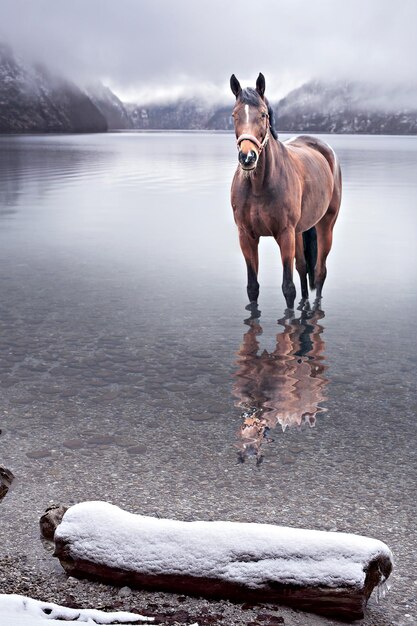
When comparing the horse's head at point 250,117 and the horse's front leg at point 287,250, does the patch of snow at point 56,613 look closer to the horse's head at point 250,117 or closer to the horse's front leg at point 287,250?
the horse's head at point 250,117

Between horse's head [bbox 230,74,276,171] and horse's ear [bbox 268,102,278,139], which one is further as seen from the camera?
horse's ear [bbox 268,102,278,139]

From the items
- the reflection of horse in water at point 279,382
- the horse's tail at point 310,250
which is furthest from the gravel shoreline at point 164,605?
the horse's tail at point 310,250

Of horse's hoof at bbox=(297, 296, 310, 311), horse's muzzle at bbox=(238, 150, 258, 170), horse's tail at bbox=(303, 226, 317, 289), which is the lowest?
horse's hoof at bbox=(297, 296, 310, 311)

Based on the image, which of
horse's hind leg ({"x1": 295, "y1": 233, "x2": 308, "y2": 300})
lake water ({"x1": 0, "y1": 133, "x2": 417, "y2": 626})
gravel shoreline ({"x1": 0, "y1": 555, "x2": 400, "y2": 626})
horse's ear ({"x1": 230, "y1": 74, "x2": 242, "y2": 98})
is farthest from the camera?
horse's hind leg ({"x1": 295, "y1": 233, "x2": 308, "y2": 300})

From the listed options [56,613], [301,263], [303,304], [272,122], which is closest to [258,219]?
[272,122]

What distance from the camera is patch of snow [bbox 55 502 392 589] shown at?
3.48 metres

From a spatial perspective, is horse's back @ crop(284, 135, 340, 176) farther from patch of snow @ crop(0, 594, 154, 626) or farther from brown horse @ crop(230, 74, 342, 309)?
patch of snow @ crop(0, 594, 154, 626)

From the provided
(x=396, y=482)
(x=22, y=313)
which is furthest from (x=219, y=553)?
(x=22, y=313)

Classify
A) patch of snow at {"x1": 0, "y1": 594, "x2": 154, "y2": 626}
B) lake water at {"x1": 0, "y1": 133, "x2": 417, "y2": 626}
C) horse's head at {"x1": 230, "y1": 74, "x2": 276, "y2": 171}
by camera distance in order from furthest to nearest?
1. horse's head at {"x1": 230, "y1": 74, "x2": 276, "y2": 171}
2. lake water at {"x1": 0, "y1": 133, "x2": 417, "y2": 626}
3. patch of snow at {"x1": 0, "y1": 594, "x2": 154, "y2": 626}

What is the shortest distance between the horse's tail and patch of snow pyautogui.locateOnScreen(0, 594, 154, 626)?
8057 millimetres

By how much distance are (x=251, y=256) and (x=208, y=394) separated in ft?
9.08

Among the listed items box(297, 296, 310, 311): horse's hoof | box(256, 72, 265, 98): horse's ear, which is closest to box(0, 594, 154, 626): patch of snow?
box(256, 72, 265, 98): horse's ear

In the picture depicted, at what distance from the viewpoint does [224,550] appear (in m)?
3.56

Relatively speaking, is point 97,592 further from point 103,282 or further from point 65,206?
point 65,206
